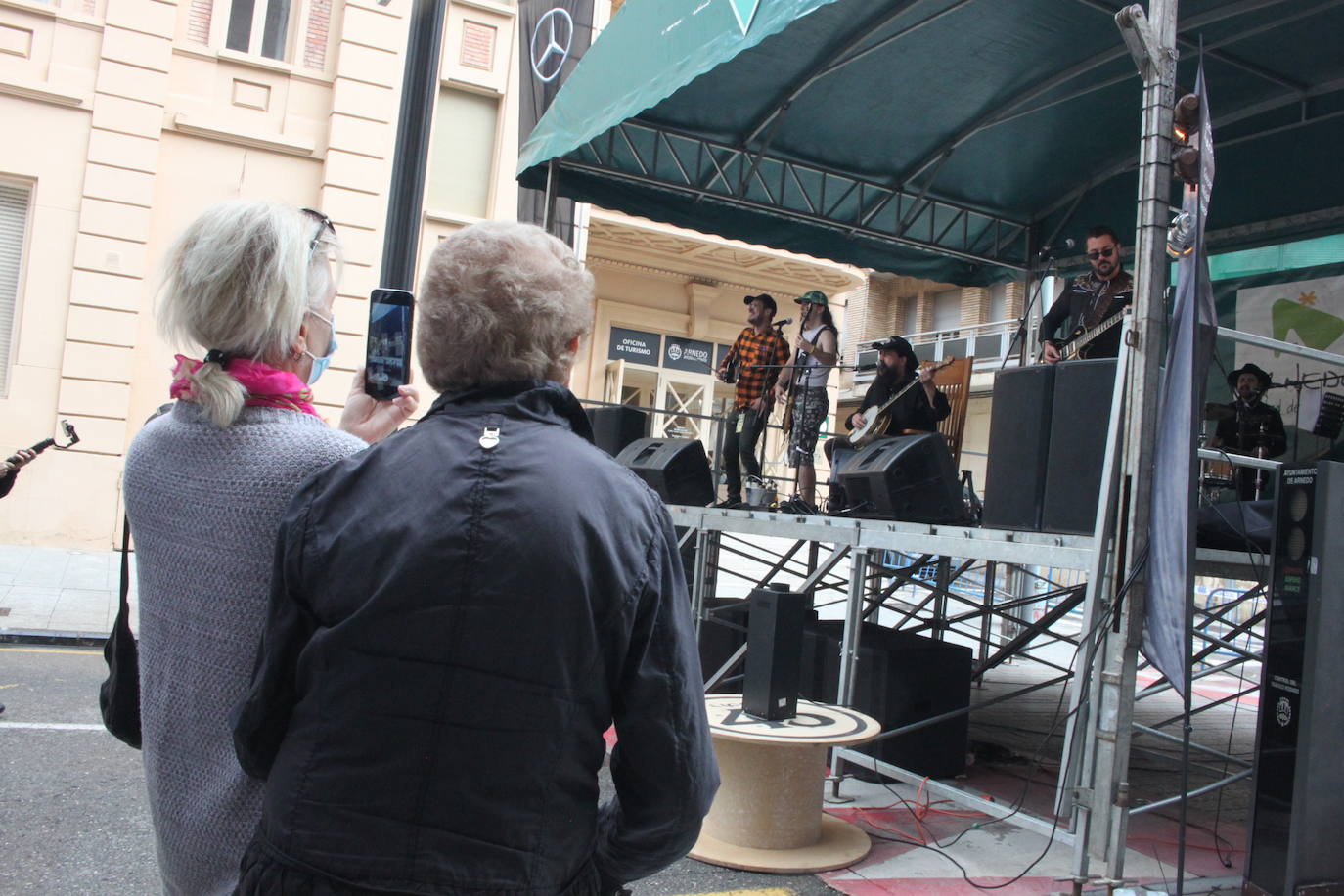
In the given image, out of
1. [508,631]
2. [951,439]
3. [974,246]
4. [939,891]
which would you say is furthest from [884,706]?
[974,246]

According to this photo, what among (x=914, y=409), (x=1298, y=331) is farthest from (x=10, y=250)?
(x=1298, y=331)

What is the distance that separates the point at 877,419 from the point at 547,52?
568 centimetres

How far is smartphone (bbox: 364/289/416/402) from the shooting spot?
198cm

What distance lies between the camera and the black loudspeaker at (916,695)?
5750mm

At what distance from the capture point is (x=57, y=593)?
9.76m

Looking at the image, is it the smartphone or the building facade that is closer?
the smartphone

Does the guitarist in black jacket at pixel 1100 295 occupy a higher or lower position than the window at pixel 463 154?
lower

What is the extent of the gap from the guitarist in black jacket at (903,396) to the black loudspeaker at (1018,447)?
2.59 metres

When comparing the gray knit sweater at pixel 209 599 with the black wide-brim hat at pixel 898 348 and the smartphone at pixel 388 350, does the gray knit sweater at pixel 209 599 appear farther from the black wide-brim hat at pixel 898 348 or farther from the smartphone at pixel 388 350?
the black wide-brim hat at pixel 898 348

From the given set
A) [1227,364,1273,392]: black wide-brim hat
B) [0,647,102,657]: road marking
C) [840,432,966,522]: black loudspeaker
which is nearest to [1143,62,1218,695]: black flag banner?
[840,432,966,522]: black loudspeaker

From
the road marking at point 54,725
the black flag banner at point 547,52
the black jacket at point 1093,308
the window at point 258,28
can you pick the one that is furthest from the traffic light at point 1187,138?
the window at point 258,28

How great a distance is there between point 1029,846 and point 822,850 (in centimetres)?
105

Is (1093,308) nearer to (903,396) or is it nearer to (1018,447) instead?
(1018,447)

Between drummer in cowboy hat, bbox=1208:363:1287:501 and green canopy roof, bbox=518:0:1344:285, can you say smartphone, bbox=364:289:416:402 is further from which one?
drummer in cowboy hat, bbox=1208:363:1287:501
